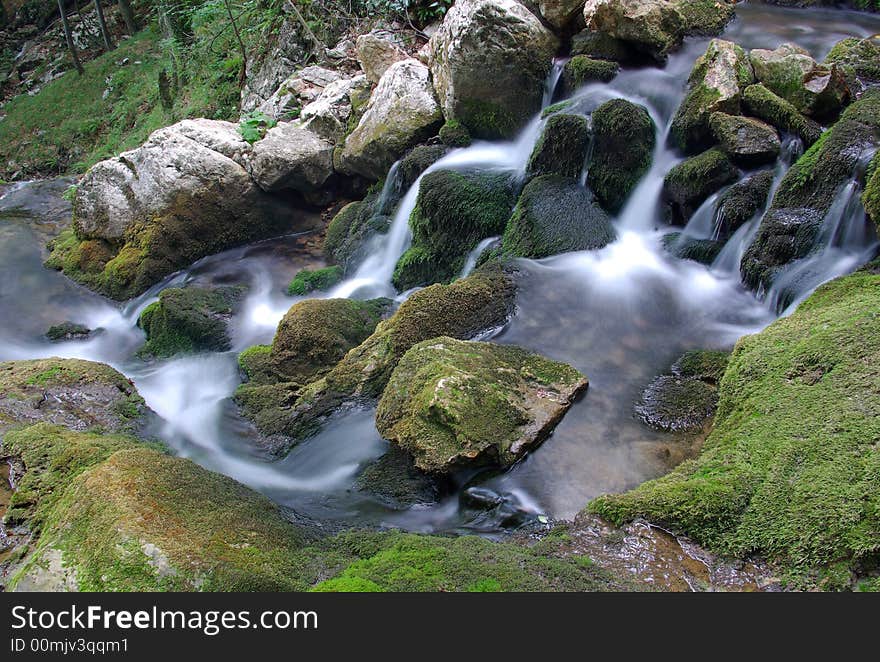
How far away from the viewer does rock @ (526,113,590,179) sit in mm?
7840

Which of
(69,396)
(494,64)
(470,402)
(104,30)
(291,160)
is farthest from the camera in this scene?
(104,30)

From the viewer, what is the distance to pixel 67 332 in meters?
9.19

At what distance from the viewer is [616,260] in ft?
23.4

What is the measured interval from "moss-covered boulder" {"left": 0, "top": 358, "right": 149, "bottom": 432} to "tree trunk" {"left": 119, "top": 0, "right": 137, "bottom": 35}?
77.0 feet

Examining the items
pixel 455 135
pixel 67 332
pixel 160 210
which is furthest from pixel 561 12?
pixel 67 332

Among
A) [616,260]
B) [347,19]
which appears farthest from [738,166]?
[347,19]

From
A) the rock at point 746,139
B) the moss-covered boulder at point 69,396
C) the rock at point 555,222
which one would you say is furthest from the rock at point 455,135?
the moss-covered boulder at point 69,396

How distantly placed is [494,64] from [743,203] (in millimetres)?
4208

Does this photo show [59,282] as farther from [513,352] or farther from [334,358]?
[513,352]

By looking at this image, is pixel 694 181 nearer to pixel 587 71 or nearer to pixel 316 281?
pixel 587 71

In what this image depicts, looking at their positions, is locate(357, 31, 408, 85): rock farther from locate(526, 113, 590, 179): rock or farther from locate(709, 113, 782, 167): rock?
locate(709, 113, 782, 167): rock

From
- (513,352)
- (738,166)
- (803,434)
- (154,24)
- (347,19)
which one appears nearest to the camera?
(803,434)

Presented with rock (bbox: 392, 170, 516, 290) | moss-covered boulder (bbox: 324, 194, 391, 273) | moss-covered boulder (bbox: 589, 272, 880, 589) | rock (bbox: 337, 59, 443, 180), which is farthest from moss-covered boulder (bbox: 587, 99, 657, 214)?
moss-covered boulder (bbox: 589, 272, 880, 589)

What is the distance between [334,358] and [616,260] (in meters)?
3.31
